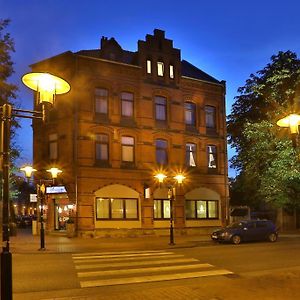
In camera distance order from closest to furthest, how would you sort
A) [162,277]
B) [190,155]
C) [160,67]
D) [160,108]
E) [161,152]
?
1. [162,277]
2. [161,152]
3. [160,108]
4. [160,67]
5. [190,155]

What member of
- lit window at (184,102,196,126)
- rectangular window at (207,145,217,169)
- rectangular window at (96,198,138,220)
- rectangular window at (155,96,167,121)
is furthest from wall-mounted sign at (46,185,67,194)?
rectangular window at (207,145,217,169)

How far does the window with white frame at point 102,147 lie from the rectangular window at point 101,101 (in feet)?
5.88

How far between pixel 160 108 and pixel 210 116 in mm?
5273

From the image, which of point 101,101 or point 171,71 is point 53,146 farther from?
point 171,71

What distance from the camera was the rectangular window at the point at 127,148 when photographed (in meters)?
35.3

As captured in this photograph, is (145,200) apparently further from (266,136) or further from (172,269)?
(172,269)

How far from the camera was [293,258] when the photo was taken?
19812mm

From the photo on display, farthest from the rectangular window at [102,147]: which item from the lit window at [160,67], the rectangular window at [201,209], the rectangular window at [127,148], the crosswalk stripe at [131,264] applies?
the crosswalk stripe at [131,264]

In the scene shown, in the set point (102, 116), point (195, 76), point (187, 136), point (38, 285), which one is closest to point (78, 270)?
point (38, 285)

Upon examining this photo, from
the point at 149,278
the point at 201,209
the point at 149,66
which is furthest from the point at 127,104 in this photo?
the point at 149,278

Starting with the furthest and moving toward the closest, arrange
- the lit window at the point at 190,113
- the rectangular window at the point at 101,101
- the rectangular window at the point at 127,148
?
the lit window at the point at 190,113
the rectangular window at the point at 127,148
the rectangular window at the point at 101,101

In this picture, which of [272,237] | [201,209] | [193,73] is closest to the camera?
[272,237]

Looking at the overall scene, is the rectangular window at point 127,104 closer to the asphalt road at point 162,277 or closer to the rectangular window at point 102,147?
the rectangular window at point 102,147

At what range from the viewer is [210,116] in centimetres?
4056
